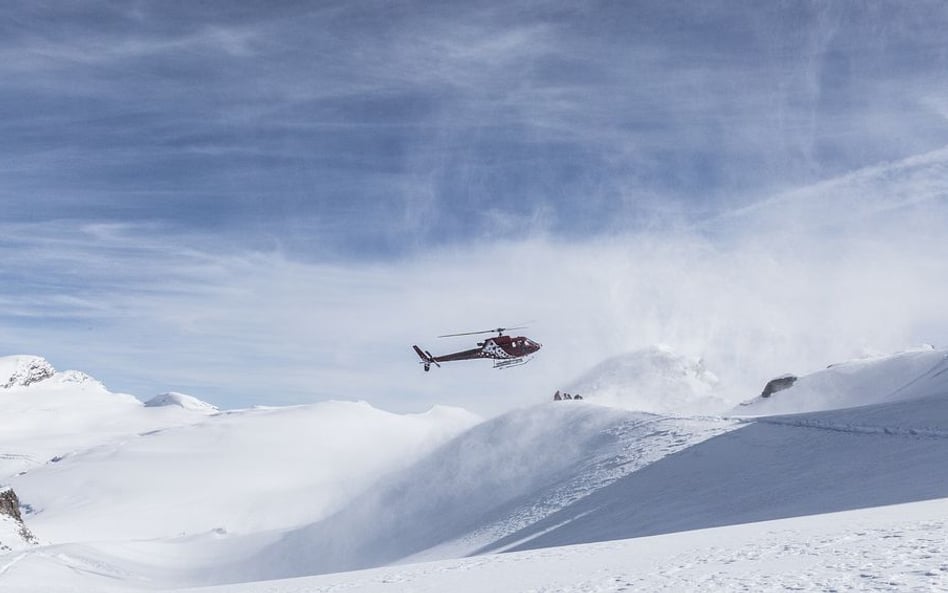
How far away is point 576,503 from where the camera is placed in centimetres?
4088

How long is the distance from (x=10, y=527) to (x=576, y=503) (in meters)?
51.1

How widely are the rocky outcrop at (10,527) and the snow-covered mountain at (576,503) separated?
559cm

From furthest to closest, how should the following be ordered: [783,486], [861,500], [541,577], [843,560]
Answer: [783,486] < [861,500] < [541,577] < [843,560]

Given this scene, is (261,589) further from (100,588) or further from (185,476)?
(185,476)

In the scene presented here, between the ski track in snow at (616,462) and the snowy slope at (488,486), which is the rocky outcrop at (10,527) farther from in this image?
the ski track in snow at (616,462)

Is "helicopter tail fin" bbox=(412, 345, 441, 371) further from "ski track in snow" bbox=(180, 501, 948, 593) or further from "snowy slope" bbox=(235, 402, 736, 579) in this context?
"ski track in snow" bbox=(180, 501, 948, 593)

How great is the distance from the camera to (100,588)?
4769 cm

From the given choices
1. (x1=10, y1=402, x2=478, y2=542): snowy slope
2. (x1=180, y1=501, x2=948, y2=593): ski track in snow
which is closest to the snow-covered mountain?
(x1=180, y1=501, x2=948, y2=593): ski track in snow

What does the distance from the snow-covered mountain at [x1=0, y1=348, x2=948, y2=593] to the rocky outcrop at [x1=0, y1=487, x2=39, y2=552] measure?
18.4 feet

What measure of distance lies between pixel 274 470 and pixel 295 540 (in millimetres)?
74752

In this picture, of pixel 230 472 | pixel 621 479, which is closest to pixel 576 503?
pixel 621 479

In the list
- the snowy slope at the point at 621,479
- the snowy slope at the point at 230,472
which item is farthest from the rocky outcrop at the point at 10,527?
the snowy slope at the point at 621,479

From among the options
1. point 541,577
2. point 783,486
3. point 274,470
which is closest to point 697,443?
point 783,486

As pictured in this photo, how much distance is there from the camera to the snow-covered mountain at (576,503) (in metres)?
18.8
